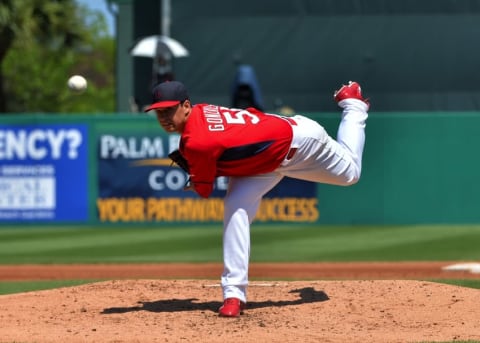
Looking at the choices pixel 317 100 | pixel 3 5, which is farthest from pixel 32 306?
pixel 3 5

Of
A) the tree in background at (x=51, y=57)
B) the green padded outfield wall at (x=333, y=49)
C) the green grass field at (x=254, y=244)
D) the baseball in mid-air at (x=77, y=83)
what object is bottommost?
the green grass field at (x=254, y=244)

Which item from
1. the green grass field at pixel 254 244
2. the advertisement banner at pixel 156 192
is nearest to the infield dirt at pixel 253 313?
the green grass field at pixel 254 244

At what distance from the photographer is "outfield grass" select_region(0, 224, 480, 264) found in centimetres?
1176

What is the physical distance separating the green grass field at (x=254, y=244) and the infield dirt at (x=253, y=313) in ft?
6.93

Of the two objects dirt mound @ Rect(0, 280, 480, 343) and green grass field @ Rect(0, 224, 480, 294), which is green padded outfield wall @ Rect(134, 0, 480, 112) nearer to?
green grass field @ Rect(0, 224, 480, 294)

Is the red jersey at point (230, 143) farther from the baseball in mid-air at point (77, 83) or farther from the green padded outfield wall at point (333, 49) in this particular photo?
the green padded outfield wall at point (333, 49)

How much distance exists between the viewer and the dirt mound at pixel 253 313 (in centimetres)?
611

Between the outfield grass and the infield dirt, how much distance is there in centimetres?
367

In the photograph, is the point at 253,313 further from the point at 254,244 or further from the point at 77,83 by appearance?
the point at 254,244

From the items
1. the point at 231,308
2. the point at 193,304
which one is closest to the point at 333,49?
the point at 193,304

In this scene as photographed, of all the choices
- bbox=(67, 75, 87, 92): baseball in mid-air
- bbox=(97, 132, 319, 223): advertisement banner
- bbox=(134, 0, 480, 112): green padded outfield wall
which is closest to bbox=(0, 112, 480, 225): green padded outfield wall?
bbox=(97, 132, 319, 223): advertisement banner

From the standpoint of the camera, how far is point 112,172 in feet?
50.5

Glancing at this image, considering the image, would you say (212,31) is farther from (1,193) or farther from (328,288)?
(328,288)

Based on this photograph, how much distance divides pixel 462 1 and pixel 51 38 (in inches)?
400
